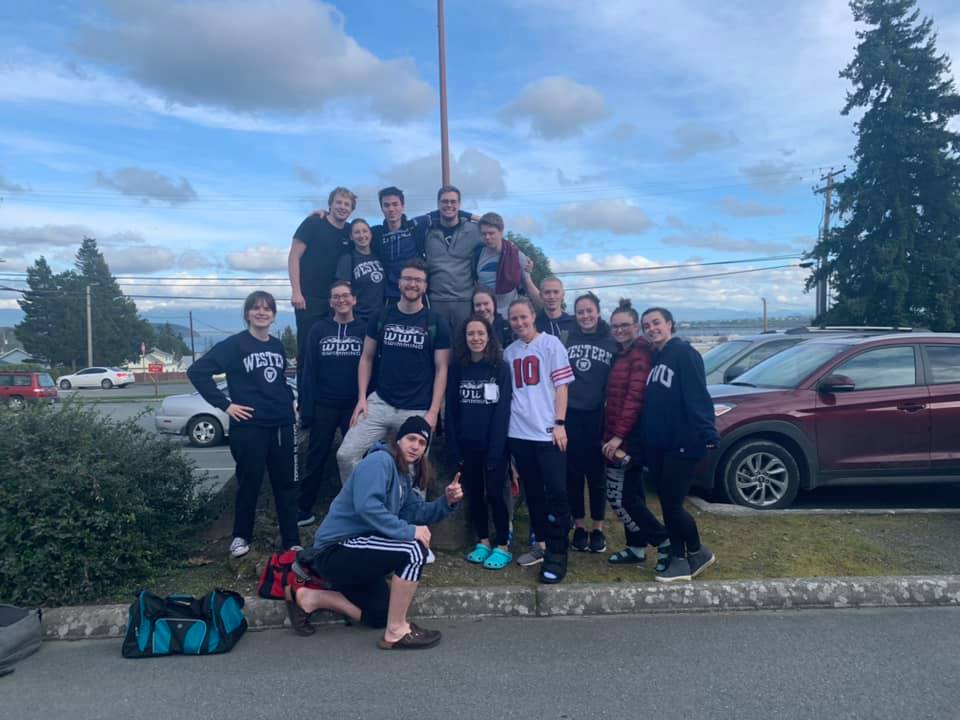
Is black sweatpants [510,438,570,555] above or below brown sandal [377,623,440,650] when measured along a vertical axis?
above

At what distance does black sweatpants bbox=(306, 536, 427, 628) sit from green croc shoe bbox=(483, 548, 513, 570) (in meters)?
0.93

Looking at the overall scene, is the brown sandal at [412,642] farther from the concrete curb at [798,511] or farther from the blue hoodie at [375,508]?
the concrete curb at [798,511]

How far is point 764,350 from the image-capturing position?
9.74m

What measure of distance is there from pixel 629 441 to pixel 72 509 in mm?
3633

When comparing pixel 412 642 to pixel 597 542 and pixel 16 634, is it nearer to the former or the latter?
pixel 597 542

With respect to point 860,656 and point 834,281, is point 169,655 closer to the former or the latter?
point 860,656

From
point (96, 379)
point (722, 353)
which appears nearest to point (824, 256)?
point (722, 353)

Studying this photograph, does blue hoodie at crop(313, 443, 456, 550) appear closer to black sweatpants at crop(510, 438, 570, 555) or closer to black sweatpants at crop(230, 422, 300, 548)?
black sweatpants at crop(510, 438, 570, 555)

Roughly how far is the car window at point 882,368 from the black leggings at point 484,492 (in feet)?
12.4

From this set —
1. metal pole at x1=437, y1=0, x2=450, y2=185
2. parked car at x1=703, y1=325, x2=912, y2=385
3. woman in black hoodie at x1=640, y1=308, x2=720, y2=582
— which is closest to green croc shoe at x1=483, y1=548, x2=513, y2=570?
woman in black hoodie at x1=640, y1=308, x2=720, y2=582

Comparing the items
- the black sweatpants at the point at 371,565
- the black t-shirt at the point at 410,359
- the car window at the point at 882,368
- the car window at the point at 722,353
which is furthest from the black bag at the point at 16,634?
the car window at the point at 722,353

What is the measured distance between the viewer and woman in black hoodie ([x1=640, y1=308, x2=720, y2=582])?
455cm

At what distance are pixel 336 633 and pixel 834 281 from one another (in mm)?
29220

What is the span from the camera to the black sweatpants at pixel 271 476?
4.96 m
